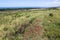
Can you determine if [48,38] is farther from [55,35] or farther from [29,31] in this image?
[29,31]

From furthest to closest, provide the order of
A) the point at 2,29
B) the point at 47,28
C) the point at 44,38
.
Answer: the point at 2,29 → the point at 47,28 → the point at 44,38

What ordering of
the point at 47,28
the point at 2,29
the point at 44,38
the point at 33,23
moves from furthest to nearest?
the point at 2,29, the point at 33,23, the point at 47,28, the point at 44,38

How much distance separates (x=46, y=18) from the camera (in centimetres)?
2305

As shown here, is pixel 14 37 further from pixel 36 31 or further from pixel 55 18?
pixel 55 18

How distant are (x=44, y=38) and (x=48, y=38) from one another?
0.42 metres

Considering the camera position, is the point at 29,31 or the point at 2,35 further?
the point at 2,35

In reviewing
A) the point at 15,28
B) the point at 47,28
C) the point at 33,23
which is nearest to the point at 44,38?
the point at 47,28

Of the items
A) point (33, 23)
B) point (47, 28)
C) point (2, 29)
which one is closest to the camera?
point (47, 28)

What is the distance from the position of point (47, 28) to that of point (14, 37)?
4.04 metres

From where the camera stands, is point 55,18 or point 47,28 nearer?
point 47,28

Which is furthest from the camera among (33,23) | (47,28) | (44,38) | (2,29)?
(2,29)

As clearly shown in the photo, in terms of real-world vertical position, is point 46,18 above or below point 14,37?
above

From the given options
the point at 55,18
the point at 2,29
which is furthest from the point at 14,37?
the point at 55,18

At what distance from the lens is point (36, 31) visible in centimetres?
2092
